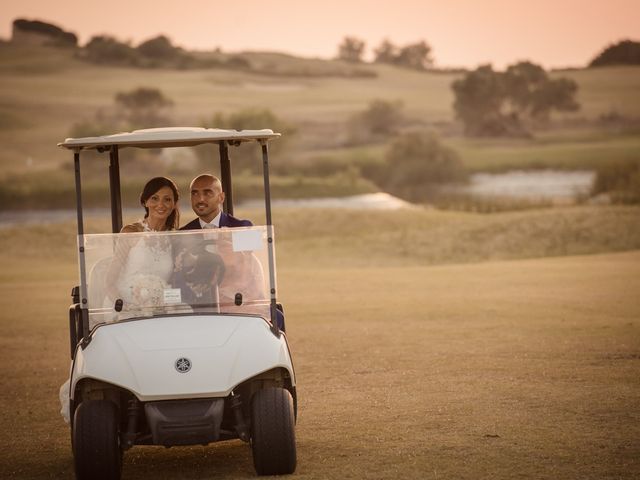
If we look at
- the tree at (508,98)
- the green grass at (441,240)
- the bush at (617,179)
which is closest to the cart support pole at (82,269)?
the green grass at (441,240)

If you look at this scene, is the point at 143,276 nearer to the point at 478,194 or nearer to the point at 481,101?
the point at 478,194

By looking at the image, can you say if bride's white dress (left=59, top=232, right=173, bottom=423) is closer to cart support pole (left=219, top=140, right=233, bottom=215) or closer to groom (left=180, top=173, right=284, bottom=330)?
groom (left=180, top=173, right=284, bottom=330)

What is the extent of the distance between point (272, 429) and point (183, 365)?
645mm

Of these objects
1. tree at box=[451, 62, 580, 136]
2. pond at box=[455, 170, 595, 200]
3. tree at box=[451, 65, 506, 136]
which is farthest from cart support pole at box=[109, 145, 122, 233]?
tree at box=[451, 65, 506, 136]

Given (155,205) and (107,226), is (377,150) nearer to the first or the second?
(107,226)

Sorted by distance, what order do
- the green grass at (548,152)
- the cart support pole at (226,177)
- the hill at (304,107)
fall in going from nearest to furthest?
the cart support pole at (226,177), the green grass at (548,152), the hill at (304,107)

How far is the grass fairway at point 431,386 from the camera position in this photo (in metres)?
6.98

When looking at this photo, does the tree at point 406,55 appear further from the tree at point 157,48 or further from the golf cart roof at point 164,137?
the golf cart roof at point 164,137

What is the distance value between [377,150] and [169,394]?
66016 millimetres

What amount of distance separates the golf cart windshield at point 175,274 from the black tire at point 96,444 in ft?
Result: 2.36

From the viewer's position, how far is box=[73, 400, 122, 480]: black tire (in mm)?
6164

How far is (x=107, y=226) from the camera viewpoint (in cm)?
4653

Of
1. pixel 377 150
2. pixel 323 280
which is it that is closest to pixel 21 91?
pixel 377 150

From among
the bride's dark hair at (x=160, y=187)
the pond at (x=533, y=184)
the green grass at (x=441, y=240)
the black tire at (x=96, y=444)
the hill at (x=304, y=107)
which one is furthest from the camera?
the hill at (x=304, y=107)
